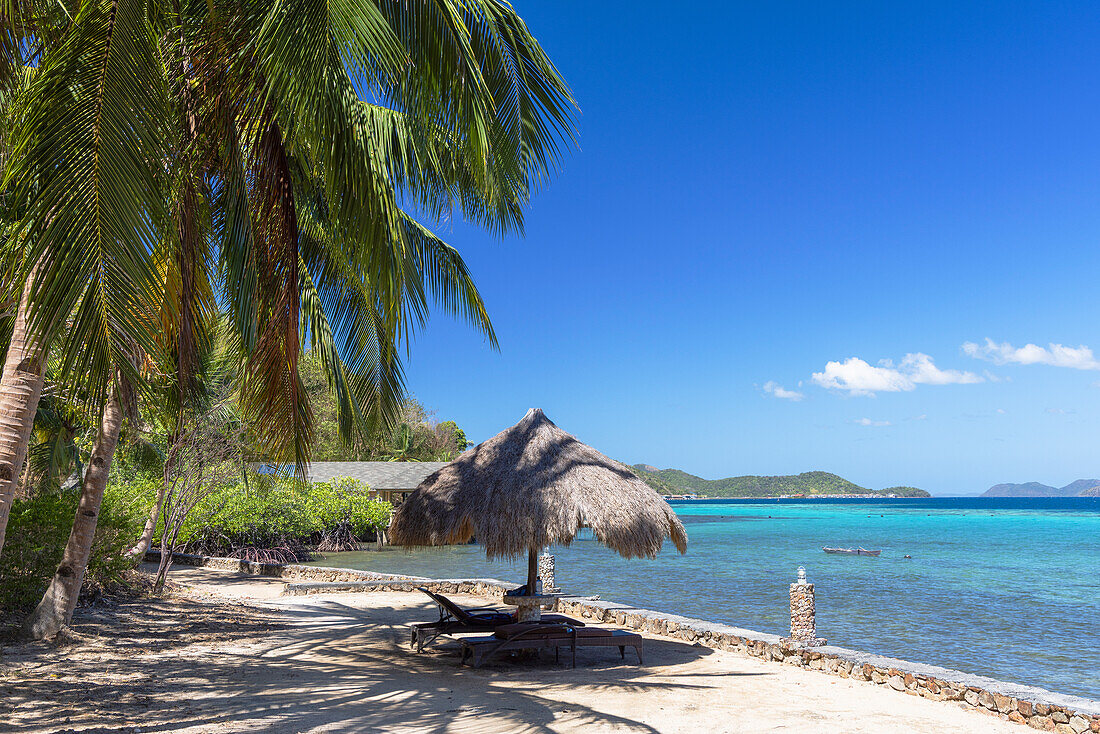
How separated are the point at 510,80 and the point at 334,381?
6.66 metres

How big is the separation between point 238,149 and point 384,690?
4.93 meters

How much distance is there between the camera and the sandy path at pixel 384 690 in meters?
6.05

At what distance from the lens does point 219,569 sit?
1959cm

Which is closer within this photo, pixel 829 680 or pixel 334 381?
pixel 829 680

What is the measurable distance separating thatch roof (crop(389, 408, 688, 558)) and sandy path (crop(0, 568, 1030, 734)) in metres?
1.34

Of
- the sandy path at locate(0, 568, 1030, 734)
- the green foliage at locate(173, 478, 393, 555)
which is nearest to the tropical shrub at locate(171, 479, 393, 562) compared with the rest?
the green foliage at locate(173, 478, 393, 555)

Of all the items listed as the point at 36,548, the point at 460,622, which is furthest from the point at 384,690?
the point at 36,548

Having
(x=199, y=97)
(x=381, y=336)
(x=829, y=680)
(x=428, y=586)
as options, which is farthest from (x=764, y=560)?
(x=199, y=97)

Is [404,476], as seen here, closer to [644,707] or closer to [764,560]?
[764,560]

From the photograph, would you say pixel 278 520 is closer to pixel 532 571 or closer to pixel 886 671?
pixel 532 571

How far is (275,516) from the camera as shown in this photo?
24.9 meters

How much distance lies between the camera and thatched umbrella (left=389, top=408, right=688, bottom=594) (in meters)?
8.25

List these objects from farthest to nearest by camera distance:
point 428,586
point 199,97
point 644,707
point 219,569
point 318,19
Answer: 1. point 219,569
2. point 428,586
3. point 644,707
4. point 199,97
5. point 318,19

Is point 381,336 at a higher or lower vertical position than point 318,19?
lower
